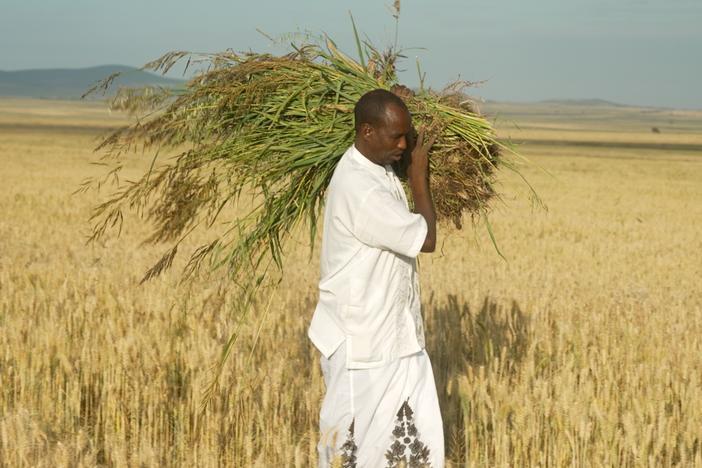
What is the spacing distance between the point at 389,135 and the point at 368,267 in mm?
519

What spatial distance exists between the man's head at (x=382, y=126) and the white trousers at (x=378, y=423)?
2.60ft

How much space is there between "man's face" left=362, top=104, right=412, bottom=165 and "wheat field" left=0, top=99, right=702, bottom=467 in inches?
28.9

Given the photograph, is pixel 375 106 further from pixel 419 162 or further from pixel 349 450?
pixel 349 450

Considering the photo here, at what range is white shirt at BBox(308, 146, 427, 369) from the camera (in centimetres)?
361

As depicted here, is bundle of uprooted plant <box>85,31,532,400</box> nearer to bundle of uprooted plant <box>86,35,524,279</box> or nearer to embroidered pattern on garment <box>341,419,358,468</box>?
bundle of uprooted plant <box>86,35,524,279</box>

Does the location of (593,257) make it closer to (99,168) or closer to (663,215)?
(663,215)

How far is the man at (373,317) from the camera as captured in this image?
3.65m

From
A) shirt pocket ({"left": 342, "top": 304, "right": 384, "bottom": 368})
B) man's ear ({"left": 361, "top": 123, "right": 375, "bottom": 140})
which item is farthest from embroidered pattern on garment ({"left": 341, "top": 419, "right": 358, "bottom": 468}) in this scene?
man's ear ({"left": 361, "top": 123, "right": 375, "bottom": 140})

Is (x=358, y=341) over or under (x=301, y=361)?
over

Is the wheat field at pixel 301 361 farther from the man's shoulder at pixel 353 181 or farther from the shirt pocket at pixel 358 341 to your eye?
the man's shoulder at pixel 353 181

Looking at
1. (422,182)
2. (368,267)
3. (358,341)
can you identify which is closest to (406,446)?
(358,341)

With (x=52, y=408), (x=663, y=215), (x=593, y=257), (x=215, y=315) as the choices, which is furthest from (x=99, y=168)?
(x=52, y=408)

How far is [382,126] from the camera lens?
11.9ft

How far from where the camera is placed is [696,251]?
1380 cm
